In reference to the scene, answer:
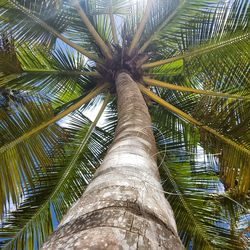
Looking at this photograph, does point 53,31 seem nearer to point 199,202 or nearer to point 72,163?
point 72,163

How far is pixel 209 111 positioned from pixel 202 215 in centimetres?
159

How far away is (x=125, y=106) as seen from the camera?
3.60 m

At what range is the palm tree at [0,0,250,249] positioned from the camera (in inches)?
175

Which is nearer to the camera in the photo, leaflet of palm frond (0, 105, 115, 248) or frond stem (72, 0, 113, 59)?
leaflet of palm frond (0, 105, 115, 248)

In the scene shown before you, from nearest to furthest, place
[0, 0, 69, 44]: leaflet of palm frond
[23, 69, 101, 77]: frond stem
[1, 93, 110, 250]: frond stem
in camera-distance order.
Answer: [1, 93, 110, 250]: frond stem, [0, 0, 69, 44]: leaflet of palm frond, [23, 69, 101, 77]: frond stem

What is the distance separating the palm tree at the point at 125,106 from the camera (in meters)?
4.44

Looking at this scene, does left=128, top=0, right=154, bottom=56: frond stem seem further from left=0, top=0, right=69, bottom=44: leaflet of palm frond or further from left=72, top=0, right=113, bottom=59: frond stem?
left=0, top=0, right=69, bottom=44: leaflet of palm frond

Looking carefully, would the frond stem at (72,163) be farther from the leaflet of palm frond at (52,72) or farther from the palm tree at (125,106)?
the leaflet of palm frond at (52,72)

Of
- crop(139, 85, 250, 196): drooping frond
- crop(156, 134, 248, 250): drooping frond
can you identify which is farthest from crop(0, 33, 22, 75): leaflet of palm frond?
crop(139, 85, 250, 196): drooping frond

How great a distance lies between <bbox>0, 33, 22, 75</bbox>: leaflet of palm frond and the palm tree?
14mm

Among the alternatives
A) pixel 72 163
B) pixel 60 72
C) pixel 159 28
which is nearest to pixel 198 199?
pixel 72 163

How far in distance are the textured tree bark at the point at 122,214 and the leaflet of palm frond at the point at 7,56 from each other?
318 centimetres

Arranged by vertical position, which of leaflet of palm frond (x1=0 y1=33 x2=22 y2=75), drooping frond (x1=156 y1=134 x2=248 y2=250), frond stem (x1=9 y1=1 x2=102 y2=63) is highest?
frond stem (x1=9 y1=1 x2=102 y2=63)

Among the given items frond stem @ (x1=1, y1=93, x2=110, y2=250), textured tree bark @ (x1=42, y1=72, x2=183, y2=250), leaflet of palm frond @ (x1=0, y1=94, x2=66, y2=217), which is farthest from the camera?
frond stem @ (x1=1, y1=93, x2=110, y2=250)
